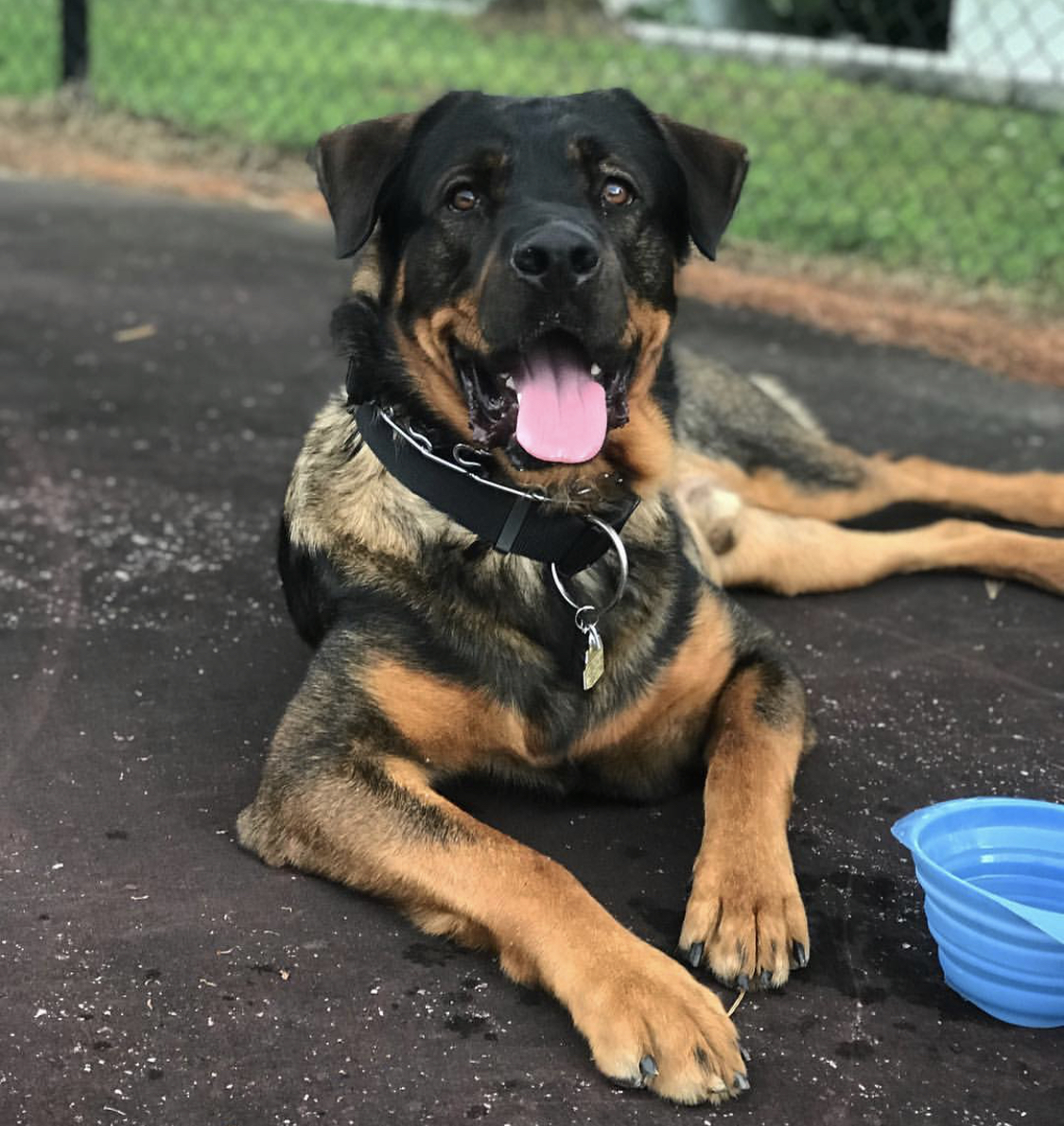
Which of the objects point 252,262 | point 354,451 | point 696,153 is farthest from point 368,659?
point 252,262

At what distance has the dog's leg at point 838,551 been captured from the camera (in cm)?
514

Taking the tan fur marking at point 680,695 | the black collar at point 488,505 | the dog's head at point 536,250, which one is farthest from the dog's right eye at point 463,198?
the tan fur marking at point 680,695

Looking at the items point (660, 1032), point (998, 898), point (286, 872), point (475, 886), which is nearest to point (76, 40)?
point (286, 872)

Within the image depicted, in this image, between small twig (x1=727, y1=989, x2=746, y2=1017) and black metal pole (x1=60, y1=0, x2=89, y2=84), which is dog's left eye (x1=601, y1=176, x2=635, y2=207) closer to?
small twig (x1=727, y1=989, x2=746, y2=1017)

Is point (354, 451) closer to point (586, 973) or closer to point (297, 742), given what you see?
point (297, 742)

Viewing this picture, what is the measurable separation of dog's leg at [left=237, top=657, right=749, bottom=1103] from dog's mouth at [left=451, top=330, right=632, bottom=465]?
694mm

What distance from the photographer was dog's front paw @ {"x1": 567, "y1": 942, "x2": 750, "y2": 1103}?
2.73 m

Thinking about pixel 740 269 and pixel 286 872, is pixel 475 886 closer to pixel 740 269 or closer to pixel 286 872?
pixel 286 872

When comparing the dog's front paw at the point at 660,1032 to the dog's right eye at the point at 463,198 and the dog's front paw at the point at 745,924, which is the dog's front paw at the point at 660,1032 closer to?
the dog's front paw at the point at 745,924

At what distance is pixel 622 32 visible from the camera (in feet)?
60.9

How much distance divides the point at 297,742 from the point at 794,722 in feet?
3.97

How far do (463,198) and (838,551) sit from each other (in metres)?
2.13

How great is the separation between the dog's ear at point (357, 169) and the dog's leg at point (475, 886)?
42.4 inches

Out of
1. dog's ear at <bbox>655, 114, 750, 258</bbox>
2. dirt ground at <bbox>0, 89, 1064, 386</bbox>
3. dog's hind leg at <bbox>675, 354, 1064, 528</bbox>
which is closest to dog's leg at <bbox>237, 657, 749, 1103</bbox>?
dog's ear at <bbox>655, 114, 750, 258</bbox>
